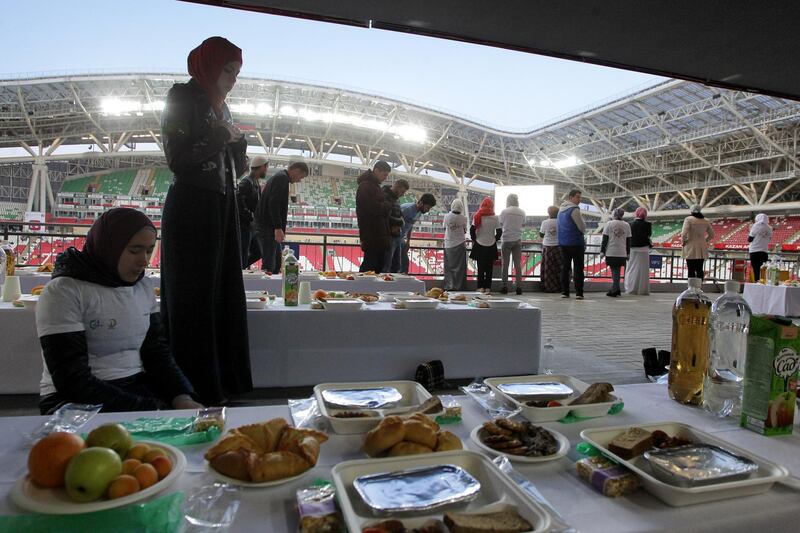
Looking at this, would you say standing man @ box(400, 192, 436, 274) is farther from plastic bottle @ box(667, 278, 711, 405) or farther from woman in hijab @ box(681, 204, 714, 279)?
plastic bottle @ box(667, 278, 711, 405)

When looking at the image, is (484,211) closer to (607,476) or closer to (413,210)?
(413,210)

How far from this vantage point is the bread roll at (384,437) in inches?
30.1

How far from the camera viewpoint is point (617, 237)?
832 cm

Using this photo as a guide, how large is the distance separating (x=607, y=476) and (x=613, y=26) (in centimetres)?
204

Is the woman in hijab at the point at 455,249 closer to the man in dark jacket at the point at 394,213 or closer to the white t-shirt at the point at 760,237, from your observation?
the man in dark jacket at the point at 394,213

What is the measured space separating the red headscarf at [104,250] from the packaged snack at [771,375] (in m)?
1.56

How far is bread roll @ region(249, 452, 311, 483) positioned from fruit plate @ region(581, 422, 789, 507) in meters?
0.48

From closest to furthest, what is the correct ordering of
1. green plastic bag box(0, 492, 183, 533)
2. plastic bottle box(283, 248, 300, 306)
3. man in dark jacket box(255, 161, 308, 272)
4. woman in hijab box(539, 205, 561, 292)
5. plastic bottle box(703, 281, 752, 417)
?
green plastic bag box(0, 492, 183, 533) → plastic bottle box(703, 281, 752, 417) → plastic bottle box(283, 248, 300, 306) → man in dark jacket box(255, 161, 308, 272) → woman in hijab box(539, 205, 561, 292)

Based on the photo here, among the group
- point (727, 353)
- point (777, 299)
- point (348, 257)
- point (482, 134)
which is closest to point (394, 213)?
point (348, 257)

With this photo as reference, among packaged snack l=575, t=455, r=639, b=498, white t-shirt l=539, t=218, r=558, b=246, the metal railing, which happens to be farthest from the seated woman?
white t-shirt l=539, t=218, r=558, b=246

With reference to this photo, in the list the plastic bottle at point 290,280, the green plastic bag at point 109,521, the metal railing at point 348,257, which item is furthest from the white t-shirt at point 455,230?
the green plastic bag at point 109,521

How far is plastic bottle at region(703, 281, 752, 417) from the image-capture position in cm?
106

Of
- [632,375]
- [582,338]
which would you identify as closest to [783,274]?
[582,338]

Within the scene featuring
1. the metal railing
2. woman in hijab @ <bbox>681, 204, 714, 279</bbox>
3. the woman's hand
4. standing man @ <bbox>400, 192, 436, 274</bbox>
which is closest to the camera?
the woman's hand
